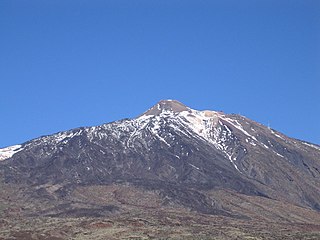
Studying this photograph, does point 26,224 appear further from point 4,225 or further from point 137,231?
point 137,231

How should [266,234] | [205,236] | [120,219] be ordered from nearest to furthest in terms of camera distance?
[205,236], [266,234], [120,219]

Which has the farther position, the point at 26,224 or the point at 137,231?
the point at 26,224

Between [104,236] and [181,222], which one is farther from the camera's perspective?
[181,222]

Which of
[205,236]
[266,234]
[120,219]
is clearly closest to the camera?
[205,236]

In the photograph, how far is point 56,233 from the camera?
167125mm

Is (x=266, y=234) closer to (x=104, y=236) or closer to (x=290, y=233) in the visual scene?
(x=290, y=233)

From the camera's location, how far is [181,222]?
19275 centimetres

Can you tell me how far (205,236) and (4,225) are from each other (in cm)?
5219

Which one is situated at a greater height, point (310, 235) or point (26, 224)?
point (26, 224)

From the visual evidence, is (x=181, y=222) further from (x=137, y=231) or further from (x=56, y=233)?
(x=56, y=233)

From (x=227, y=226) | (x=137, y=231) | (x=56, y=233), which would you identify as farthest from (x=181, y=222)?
(x=56, y=233)

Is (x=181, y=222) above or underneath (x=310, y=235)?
above

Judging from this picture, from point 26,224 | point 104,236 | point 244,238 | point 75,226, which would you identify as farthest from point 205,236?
point 26,224

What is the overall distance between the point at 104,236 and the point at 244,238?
103ft
